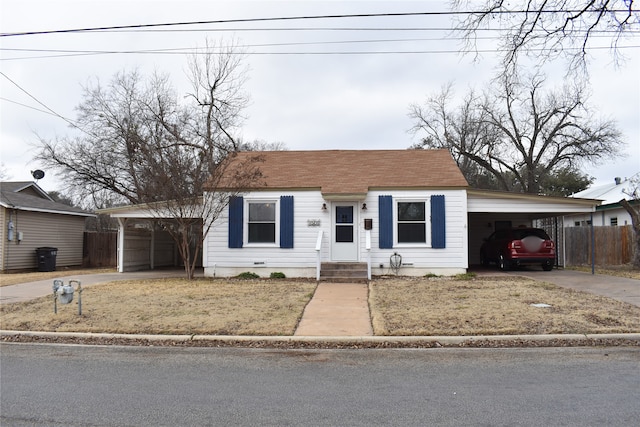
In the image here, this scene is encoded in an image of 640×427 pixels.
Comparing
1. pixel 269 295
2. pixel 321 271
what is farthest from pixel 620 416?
pixel 321 271

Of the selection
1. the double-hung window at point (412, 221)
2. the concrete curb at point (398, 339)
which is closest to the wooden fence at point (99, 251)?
the double-hung window at point (412, 221)

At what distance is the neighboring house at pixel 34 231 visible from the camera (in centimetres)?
1892

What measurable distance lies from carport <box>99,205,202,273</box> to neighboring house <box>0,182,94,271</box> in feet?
13.1

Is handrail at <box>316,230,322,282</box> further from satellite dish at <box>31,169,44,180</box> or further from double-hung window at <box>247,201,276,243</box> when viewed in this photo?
satellite dish at <box>31,169,44,180</box>

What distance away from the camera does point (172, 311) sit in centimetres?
921

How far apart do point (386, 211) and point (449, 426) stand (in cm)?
1151

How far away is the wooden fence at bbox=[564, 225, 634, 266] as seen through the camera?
781 inches

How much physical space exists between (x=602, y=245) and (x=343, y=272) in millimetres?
12921

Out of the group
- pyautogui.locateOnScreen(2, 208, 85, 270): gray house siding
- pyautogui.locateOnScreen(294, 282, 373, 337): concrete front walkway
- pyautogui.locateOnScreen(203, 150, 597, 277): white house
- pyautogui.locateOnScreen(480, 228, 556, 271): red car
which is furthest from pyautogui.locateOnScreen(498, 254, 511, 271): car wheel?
pyautogui.locateOnScreen(2, 208, 85, 270): gray house siding

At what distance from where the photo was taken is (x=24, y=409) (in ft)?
15.0

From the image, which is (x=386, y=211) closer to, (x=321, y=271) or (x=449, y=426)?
(x=321, y=271)

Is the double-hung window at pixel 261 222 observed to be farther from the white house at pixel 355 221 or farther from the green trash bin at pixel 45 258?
the green trash bin at pixel 45 258

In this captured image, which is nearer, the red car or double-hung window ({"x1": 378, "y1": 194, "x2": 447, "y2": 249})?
double-hung window ({"x1": 378, "y1": 194, "x2": 447, "y2": 249})

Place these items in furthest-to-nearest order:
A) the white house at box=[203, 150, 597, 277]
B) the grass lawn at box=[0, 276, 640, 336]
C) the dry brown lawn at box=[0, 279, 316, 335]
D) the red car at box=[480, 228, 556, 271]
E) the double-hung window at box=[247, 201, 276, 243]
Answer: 1. the red car at box=[480, 228, 556, 271]
2. the double-hung window at box=[247, 201, 276, 243]
3. the white house at box=[203, 150, 597, 277]
4. the dry brown lawn at box=[0, 279, 316, 335]
5. the grass lawn at box=[0, 276, 640, 336]
